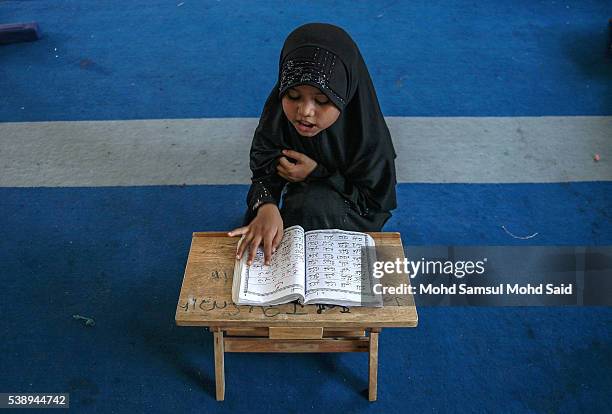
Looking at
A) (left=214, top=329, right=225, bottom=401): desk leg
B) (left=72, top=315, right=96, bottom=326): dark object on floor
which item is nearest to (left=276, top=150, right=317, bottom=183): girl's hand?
(left=214, top=329, right=225, bottom=401): desk leg

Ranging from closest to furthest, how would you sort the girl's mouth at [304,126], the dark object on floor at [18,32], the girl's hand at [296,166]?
1. the girl's mouth at [304,126]
2. the girl's hand at [296,166]
3. the dark object on floor at [18,32]

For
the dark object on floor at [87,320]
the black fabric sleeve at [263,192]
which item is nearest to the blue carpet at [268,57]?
the black fabric sleeve at [263,192]

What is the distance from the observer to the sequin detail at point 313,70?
5.59 ft

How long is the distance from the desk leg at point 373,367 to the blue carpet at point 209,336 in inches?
1.9

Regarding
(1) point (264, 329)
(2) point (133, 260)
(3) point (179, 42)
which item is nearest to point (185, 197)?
(2) point (133, 260)

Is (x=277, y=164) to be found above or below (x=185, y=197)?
above

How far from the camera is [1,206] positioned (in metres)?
2.89

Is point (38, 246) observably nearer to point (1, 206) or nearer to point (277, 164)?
point (1, 206)

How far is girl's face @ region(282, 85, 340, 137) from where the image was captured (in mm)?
1752

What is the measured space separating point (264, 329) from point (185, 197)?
1.11m

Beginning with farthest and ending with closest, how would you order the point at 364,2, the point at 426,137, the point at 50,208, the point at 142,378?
1. the point at 364,2
2. the point at 426,137
3. the point at 50,208
4. the point at 142,378

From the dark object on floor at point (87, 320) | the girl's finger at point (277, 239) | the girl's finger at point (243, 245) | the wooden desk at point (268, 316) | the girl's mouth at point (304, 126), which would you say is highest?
the girl's mouth at point (304, 126)

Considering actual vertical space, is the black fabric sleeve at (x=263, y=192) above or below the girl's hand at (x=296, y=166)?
below

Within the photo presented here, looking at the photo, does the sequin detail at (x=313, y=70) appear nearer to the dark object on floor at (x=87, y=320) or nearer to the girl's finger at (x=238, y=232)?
the girl's finger at (x=238, y=232)
